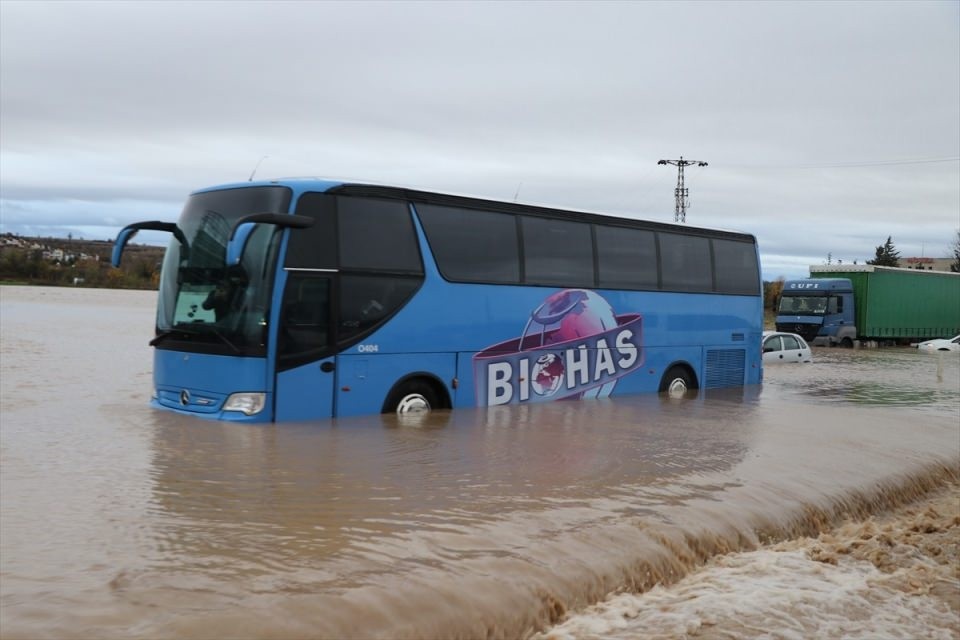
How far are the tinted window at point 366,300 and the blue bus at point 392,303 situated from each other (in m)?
0.02

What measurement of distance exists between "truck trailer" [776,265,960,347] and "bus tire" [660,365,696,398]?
24.2m

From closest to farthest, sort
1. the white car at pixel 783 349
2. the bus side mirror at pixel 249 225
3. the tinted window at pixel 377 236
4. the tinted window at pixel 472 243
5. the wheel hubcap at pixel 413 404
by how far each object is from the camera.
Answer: the bus side mirror at pixel 249 225 < the tinted window at pixel 377 236 < the wheel hubcap at pixel 413 404 < the tinted window at pixel 472 243 < the white car at pixel 783 349

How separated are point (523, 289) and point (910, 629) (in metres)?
7.88

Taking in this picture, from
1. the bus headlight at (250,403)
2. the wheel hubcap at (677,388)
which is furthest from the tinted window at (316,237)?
the wheel hubcap at (677,388)

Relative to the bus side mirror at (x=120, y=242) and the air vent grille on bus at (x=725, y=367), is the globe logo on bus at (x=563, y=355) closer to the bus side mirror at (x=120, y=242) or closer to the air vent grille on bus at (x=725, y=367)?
the air vent grille on bus at (x=725, y=367)

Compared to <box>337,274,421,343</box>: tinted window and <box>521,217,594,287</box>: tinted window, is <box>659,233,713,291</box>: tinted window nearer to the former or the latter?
<box>521,217,594,287</box>: tinted window

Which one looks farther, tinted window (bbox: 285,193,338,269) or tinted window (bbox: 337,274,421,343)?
tinted window (bbox: 337,274,421,343)

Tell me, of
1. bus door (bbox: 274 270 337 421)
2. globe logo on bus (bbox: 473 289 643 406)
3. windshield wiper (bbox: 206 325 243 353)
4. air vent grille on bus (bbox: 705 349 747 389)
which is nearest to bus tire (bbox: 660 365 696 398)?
air vent grille on bus (bbox: 705 349 747 389)

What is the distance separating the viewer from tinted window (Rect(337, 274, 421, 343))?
10711 mm

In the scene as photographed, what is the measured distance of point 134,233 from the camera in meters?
11.7

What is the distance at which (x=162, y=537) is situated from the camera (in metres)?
6.45

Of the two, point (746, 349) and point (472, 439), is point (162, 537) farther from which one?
point (746, 349)

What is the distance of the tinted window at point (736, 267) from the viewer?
57.0ft

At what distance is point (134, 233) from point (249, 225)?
7.64 ft
